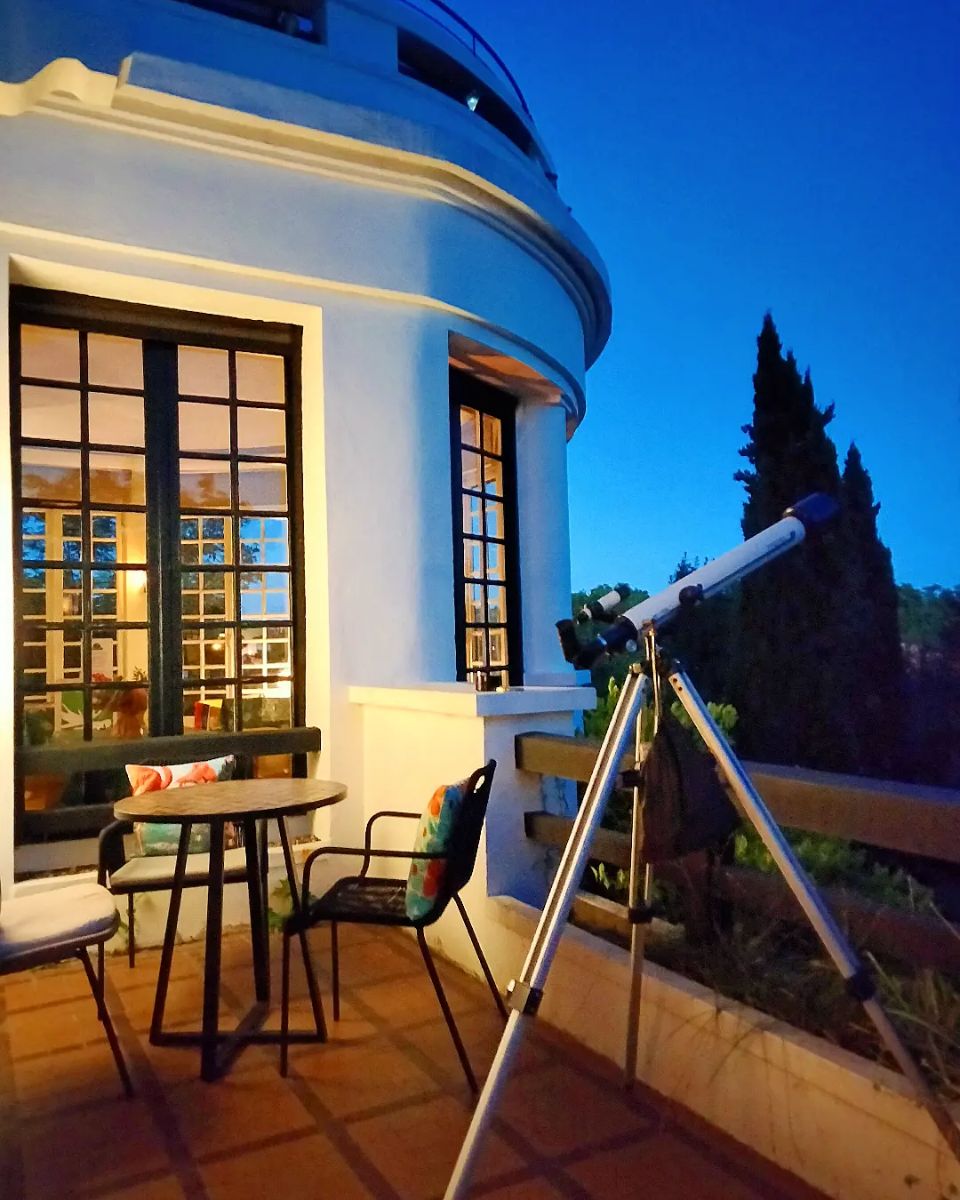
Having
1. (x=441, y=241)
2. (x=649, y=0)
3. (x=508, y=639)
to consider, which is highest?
(x=649, y=0)

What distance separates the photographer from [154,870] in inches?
125

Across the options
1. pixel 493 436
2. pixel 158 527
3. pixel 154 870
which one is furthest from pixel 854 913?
pixel 493 436

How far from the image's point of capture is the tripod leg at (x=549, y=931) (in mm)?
1712

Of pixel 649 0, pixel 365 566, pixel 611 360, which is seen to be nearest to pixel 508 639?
pixel 365 566

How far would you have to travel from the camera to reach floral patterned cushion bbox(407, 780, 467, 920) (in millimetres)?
2432

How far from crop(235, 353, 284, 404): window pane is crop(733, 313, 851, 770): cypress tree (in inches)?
226

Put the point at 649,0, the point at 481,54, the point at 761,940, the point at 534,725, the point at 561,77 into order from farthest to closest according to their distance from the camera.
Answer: the point at 561,77
the point at 649,0
the point at 481,54
the point at 534,725
the point at 761,940

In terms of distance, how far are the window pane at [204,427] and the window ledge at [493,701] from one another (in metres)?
2.23

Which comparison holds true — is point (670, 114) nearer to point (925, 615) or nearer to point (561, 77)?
point (561, 77)

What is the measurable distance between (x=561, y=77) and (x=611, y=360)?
20759 millimetres

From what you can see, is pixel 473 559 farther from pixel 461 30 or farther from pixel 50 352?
pixel 461 30

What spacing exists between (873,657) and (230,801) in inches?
336

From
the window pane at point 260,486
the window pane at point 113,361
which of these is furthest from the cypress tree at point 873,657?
the window pane at point 113,361

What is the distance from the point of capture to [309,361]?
4492 mm
